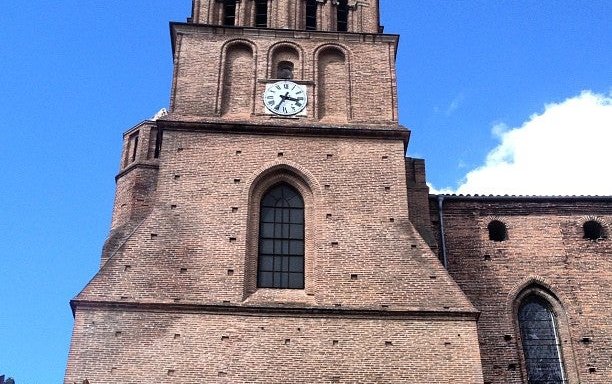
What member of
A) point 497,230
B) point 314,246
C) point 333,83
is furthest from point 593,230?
point 314,246

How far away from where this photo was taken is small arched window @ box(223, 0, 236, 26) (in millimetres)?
22634

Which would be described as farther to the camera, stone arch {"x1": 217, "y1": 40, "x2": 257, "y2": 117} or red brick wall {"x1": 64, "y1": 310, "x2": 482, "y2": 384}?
stone arch {"x1": 217, "y1": 40, "x2": 257, "y2": 117}

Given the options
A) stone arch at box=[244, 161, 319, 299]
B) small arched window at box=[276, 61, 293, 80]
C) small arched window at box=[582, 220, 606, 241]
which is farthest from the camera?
small arched window at box=[582, 220, 606, 241]

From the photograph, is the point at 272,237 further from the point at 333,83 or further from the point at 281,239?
the point at 333,83

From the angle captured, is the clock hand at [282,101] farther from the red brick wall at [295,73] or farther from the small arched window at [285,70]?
the small arched window at [285,70]

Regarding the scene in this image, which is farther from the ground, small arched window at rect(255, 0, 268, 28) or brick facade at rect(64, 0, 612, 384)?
small arched window at rect(255, 0, 268, 28)

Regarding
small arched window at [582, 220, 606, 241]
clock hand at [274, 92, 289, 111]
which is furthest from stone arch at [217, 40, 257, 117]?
small arched window at [582, 220, 606, 241]

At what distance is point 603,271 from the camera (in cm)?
2048

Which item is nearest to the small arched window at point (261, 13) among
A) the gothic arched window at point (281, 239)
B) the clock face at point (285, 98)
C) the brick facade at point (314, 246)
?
the brick facade at point (314, 246)

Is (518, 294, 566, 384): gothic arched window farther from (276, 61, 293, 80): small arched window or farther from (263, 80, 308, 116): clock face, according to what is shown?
(276, 61, 293, 80): small arched window

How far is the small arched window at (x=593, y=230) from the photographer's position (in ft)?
69.8

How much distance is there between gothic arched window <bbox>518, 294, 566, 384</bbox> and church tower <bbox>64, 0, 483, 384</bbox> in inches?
139

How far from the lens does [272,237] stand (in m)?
18.3

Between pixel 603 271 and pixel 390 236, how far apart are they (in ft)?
19.7
